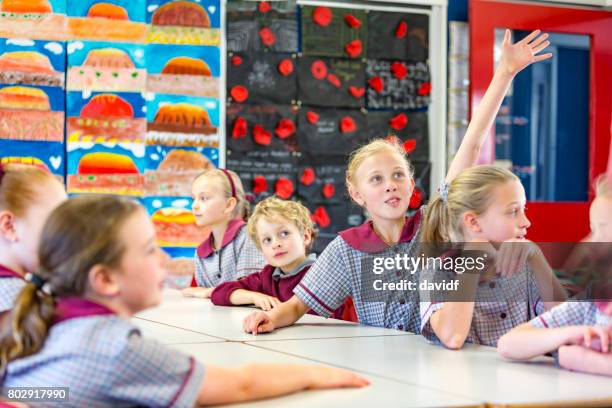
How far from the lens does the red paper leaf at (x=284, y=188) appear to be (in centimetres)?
491

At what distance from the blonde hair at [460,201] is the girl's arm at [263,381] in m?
0.74

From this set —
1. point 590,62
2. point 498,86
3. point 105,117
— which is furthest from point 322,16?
point 498,86

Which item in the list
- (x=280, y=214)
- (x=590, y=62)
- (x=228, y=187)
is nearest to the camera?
(x=280, y=214)

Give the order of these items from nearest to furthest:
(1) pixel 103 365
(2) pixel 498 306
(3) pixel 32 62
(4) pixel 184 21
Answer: (1) pixel 103 365
(2) pixel 498 306
(3) pixel 32 62
(4) pixel 184 21

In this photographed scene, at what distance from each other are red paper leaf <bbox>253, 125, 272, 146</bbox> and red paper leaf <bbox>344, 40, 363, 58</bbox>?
27.0 inches

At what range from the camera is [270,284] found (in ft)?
9.87

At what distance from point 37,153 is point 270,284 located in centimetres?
208

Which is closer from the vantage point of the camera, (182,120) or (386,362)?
(386,362)

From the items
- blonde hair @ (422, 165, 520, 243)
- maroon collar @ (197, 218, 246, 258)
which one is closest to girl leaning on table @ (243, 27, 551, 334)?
blonde hair @ (422, 165, 520, 243)

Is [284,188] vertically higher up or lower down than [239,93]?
lower down

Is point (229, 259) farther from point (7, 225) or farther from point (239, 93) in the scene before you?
point (7, 225)

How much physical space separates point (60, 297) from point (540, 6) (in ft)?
15.1

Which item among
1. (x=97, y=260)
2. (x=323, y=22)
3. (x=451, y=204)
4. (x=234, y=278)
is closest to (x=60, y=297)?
(x=97, y=260)

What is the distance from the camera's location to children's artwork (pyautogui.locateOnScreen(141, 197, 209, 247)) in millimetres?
4668
